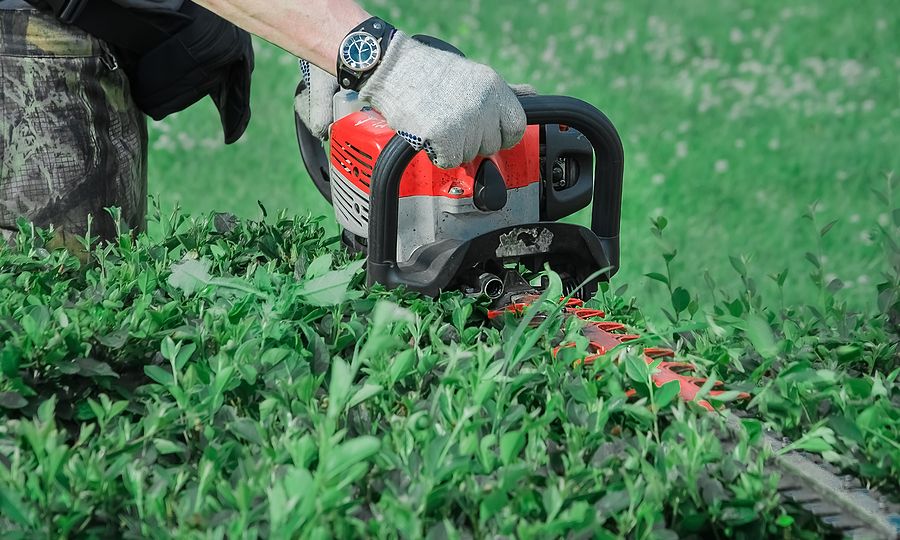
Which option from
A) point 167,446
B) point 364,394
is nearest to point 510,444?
point 364,394

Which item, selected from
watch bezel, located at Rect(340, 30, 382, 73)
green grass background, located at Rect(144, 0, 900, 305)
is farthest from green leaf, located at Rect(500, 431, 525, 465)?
green grass background, located at Rect(144, 0, 900, 305)

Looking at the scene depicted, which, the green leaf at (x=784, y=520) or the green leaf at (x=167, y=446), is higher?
the green leaf at (x=167, y=446)

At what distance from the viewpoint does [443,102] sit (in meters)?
2.00

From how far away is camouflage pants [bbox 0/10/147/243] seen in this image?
8.48 ft

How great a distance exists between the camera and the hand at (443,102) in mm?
2004

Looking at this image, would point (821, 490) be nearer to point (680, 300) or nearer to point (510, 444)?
point (510, 444)

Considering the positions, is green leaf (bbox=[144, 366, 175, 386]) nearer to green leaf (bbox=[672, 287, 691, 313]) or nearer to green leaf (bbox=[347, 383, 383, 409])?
green leaf (bbox=[347, 383, 383, 409])

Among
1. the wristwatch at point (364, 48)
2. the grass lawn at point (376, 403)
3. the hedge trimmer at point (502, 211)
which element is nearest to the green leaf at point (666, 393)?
the grass lawn at point (376, 403)

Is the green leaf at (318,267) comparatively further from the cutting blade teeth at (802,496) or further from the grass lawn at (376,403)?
the cutting blade teeth at (802,496)

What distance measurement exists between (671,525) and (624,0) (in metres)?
6.94

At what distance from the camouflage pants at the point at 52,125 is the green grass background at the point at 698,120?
1.02 m

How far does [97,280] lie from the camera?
2064 mm

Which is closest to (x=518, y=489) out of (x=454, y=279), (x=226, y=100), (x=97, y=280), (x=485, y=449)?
(x=485, y=449)

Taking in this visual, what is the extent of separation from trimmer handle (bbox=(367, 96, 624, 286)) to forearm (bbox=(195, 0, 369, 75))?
10.5 inches
